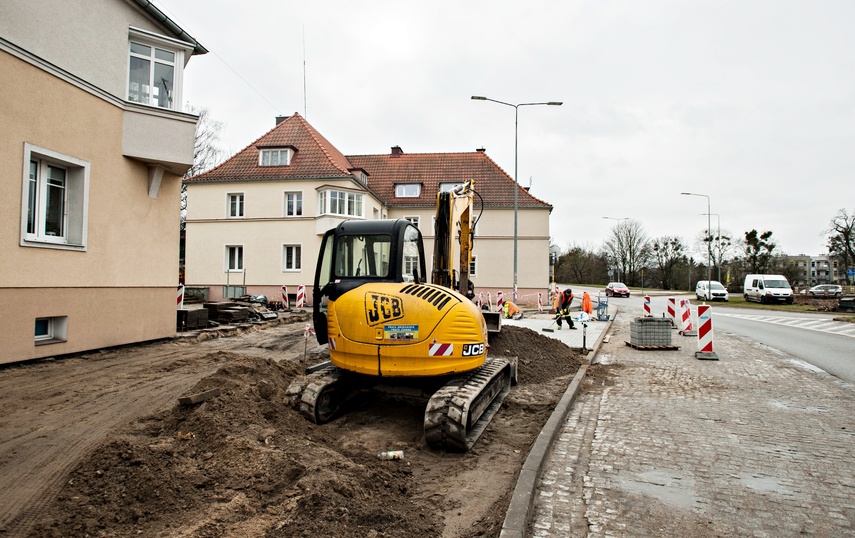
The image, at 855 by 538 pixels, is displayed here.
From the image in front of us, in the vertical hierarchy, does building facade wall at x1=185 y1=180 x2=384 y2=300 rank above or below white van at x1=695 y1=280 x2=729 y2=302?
above

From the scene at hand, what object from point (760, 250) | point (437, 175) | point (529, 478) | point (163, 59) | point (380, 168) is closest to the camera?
point (529, 478)

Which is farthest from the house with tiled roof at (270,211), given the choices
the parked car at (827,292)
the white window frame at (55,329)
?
the parked car at (827,292)

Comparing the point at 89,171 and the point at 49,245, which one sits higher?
the point at 89,171

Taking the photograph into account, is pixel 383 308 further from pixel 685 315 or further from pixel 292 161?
pixel 292 161

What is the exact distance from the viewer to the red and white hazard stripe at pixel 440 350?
5906 mm

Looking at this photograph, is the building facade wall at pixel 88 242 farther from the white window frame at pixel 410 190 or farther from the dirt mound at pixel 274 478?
the white window frame at pixel 410 190

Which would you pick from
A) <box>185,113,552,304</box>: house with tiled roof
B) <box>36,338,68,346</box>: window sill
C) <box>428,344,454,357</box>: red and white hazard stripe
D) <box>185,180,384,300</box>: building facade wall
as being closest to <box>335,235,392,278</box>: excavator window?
<box>428,344,454,357</box>: red and white hazard stripe

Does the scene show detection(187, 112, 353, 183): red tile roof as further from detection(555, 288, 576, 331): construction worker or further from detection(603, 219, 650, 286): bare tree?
detection(603, 219, 650, 286): bare tree

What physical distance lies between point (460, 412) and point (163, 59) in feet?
37.5

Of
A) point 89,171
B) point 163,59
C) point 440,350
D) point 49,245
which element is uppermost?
point 163,59

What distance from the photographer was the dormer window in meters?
32.0

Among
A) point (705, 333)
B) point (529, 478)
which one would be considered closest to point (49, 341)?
point (529, 478)

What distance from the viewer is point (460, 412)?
17.8 ft

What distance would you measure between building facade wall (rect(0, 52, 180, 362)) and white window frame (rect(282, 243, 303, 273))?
18550 mm
